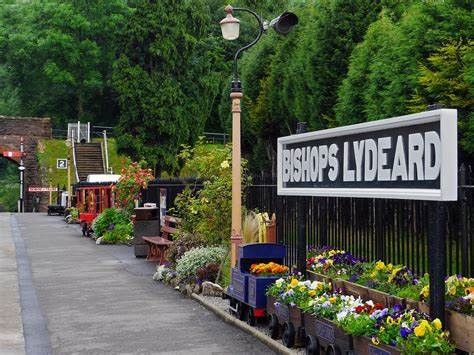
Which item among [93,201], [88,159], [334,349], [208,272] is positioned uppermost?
[88,159]

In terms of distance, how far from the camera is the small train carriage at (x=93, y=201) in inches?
1095

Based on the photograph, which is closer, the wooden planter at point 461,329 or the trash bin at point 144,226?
the wooden planter at point 461,329

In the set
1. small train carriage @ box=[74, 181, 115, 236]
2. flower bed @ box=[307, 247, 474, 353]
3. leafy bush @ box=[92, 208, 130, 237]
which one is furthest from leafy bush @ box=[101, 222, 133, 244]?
flower bed @ box=[307, 247, 474, 353]

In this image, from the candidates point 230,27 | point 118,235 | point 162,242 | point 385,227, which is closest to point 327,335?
point 385,227

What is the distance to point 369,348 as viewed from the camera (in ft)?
19.7

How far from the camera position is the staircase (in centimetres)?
5059

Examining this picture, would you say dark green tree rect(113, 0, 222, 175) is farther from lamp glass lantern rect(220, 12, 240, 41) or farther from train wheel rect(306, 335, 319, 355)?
train wheel rect(306, 335, 319, 355)

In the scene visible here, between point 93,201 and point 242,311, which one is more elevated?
point 93,201

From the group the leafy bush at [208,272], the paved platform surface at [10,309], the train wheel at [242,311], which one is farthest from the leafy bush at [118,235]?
the train wheel at [242,311]

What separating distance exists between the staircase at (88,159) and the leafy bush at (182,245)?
35467mm

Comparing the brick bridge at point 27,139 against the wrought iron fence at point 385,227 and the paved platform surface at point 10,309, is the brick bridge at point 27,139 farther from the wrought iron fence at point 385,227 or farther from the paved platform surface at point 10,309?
the wrought iron fence at point 385,227

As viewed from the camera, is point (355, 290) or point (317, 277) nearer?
point (355, 290)

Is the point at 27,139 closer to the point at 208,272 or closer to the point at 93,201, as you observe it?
the point at 93,201

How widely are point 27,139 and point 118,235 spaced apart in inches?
1280
